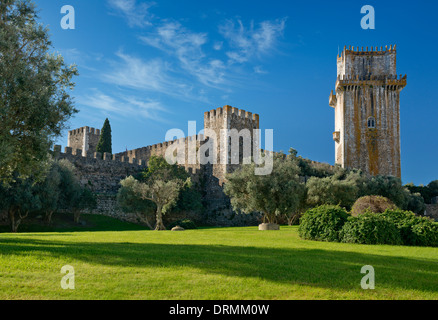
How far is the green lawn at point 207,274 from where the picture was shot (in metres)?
6.88

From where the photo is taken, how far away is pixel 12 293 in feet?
22.2

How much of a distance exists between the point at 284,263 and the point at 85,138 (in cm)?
5852

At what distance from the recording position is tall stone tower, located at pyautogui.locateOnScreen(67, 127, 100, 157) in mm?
63062

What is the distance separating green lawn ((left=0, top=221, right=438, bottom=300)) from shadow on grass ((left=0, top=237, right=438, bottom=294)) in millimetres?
19

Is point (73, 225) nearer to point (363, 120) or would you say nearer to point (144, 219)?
point (144, 219)

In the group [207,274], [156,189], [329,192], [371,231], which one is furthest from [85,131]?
[207,274]

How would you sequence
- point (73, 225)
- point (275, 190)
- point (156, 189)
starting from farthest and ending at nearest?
point (73, 225), point (156, 189), point (275, 190)

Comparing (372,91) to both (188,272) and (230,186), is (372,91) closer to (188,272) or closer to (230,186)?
(230,186)

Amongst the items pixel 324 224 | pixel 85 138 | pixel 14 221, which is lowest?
pixel 14 221

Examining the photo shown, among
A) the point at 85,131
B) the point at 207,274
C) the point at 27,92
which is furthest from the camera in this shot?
the point at 85,131

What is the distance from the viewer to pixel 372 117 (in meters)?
60.0

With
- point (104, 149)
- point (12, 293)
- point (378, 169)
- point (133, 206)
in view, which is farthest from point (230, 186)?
point (378, 169)

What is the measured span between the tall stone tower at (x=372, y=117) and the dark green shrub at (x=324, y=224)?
43.8 metres

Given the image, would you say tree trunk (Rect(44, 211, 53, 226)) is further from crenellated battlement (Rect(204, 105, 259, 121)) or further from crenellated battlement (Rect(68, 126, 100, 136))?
crenellated battlement (Rect(68, 126, 100, 136))
